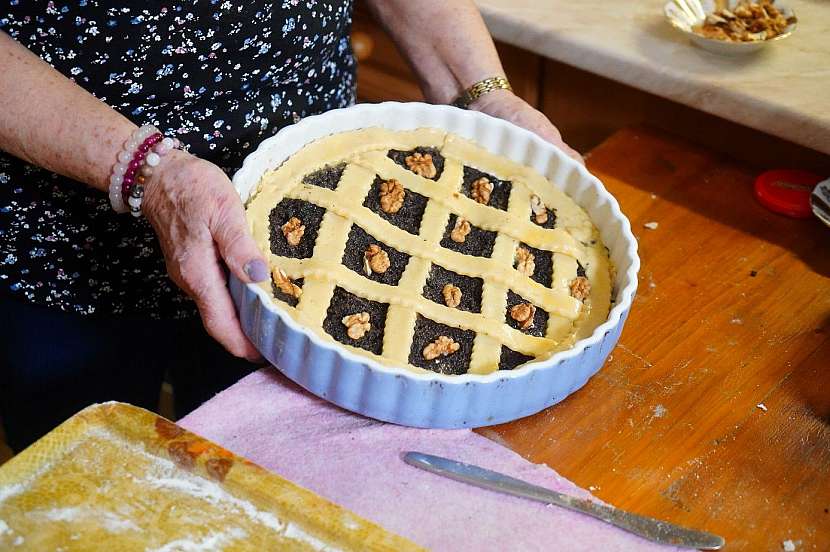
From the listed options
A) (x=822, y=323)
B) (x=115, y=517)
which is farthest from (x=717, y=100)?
(x=115, y=517)

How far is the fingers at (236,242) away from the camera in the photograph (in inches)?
33.8

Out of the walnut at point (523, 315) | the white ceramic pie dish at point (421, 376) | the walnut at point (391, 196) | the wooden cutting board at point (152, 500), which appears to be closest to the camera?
the wooden cutting board at point (152, 500)

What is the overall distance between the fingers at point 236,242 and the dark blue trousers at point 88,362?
362 mm

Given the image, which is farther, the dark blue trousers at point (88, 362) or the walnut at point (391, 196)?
the dark blue trousers at point (88, 362)

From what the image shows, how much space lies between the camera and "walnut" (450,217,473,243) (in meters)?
1.01

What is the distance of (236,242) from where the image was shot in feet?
2.85

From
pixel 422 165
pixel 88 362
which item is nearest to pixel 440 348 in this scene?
pixel 422 165

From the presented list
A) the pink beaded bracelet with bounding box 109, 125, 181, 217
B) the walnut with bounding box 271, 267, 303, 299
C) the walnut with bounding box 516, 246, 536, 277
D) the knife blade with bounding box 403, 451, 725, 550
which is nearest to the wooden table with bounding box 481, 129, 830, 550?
the knife blade with bounding box 403, 451, 725, 550

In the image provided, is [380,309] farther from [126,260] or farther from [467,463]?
[126,260]

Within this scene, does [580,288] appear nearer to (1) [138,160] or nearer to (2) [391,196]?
(2) [391,196]

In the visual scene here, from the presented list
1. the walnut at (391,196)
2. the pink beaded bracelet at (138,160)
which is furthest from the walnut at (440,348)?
the pink beaded bracelet at (138,160)

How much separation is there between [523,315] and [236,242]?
303 mm

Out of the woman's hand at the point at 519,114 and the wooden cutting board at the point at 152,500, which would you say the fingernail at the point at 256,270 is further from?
the woman's hand at the point at 519,114

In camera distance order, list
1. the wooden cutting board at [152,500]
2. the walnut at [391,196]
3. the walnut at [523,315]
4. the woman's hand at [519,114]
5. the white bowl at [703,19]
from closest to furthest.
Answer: the wooden cutting board at [152,500]
the walnut at [523,315]
the walnut at [391,196]
the woman's hand at [519,114]
the white bowl at [703,19]
